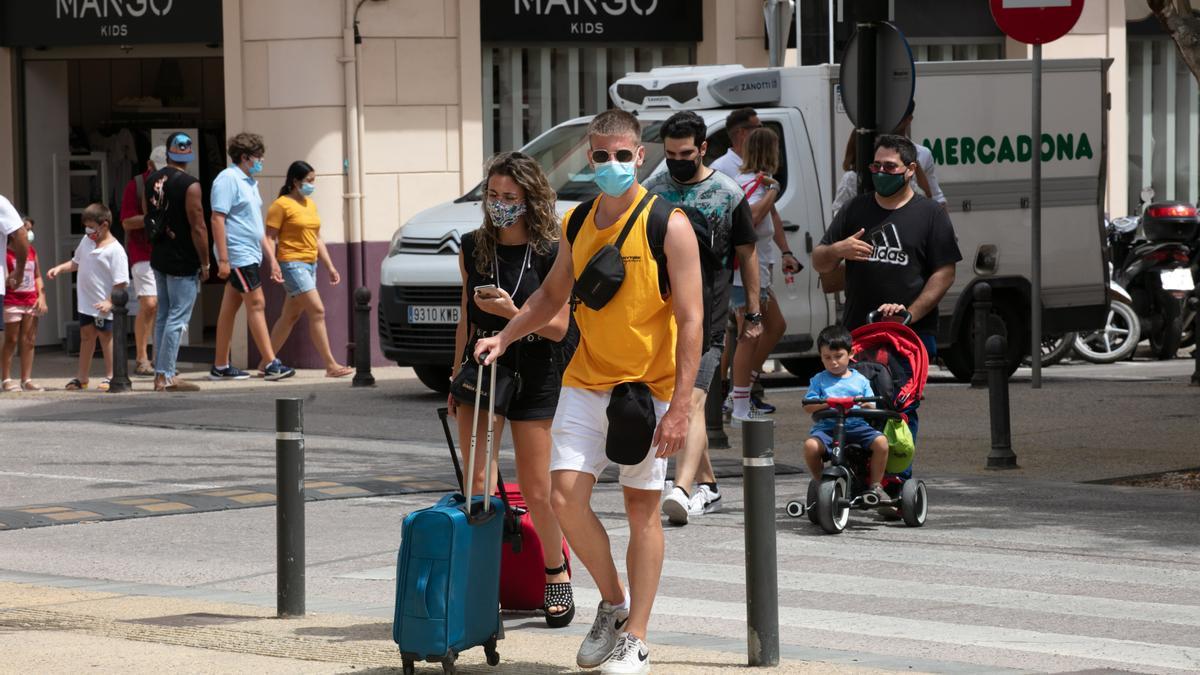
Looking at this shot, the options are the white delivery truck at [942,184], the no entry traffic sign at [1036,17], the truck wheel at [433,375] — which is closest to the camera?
the no entry traffic sign at [1036,17]

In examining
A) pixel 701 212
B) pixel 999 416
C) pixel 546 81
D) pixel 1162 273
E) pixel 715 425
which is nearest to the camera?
pixel 701 212

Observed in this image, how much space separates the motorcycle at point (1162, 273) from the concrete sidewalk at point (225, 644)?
13.3 m

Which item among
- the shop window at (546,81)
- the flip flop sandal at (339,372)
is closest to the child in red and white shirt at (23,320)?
the flip flop sandal at (339,372)

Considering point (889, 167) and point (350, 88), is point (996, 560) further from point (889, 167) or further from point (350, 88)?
point (350, 88)

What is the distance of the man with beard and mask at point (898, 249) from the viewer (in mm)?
10648

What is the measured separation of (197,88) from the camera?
22891 mm

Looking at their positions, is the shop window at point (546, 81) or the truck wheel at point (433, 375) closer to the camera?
the truck wheel at point (433, 375)

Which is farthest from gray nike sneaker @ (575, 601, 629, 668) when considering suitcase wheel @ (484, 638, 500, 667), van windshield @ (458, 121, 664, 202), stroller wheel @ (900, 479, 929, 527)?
van windshield @ (458, 121, 664, 202)

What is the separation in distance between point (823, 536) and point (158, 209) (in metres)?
9.26

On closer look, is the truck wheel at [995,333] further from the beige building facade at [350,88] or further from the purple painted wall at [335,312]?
the purple painted wall at [335,312]

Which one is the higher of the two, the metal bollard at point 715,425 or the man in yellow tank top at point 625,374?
the man in yellow tank top at point 625,374

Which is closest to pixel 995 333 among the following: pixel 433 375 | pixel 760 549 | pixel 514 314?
pixel 433 375

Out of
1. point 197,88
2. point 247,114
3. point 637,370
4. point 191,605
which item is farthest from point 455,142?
point 637,370

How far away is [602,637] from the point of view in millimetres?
6918
